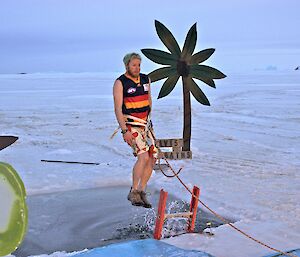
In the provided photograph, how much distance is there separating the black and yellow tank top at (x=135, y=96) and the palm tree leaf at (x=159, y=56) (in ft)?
5.30

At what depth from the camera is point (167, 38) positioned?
21.5ft

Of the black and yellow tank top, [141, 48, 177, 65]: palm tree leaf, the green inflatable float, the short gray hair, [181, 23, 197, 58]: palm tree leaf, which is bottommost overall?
the green inflatable float

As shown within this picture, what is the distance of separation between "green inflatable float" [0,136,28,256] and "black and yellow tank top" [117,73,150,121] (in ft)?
10.2

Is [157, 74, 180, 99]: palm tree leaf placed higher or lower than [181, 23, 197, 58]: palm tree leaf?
lower

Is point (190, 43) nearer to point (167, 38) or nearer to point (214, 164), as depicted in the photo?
point (167, 38)

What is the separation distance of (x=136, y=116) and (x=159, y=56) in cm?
Answer: 192

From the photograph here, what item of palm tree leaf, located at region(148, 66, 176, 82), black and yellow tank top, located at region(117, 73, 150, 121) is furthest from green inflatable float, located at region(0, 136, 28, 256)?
palm tree leaf, located at region(148, 66, 176, 82)

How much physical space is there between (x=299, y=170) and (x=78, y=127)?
712cm

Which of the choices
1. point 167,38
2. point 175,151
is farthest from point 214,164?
point 167,38

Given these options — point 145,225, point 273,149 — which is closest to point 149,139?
point 145,225

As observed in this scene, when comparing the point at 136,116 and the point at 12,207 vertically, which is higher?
the point at 136,116

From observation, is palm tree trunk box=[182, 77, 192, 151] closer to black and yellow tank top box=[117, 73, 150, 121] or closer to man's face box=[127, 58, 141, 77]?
black and yellow tank top box=[117, 73, 150, 121]

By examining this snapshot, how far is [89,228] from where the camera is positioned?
5.11 m

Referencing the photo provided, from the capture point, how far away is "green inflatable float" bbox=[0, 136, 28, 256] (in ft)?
5.51
